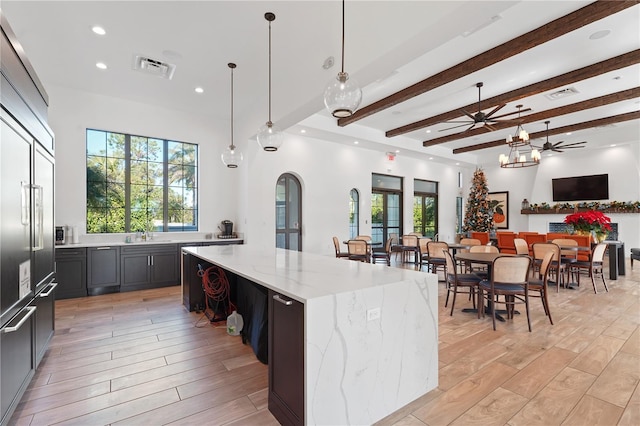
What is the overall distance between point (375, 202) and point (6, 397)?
28.7 feet

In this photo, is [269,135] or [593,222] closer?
[269,135]

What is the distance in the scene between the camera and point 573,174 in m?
10.4

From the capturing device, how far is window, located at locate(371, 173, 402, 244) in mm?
9656

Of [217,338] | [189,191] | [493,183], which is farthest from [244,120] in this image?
[493,183]

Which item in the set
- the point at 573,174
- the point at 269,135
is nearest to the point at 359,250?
the point at 269,135

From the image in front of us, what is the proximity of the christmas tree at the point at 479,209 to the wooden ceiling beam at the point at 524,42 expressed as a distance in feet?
21.6

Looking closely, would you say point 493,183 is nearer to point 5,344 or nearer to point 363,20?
point 363,20

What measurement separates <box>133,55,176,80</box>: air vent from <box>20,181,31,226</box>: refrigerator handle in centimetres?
272

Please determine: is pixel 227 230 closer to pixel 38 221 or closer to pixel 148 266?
pixel 148 266

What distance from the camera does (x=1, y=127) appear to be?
1774mm

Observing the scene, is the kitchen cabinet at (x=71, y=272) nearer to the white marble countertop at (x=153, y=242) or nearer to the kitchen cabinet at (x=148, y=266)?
the white marble countertop at (x=153, y=242)

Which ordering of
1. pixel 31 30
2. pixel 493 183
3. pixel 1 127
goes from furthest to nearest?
pixel 493 183
pixel 31 30
pixel 1 127

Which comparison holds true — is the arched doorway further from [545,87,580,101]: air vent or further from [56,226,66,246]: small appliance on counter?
[545,87,580,101]: air vent

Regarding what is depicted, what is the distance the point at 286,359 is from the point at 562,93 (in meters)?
7.33
